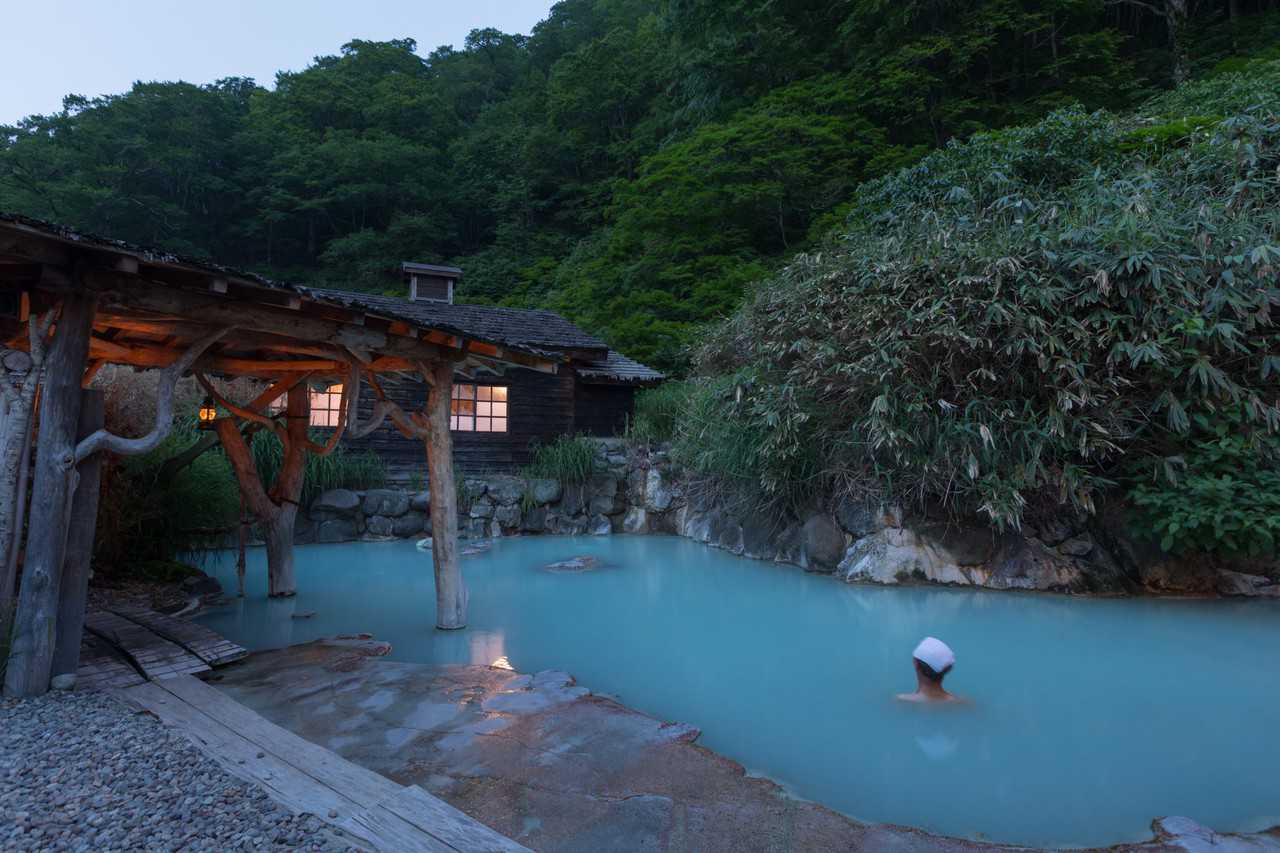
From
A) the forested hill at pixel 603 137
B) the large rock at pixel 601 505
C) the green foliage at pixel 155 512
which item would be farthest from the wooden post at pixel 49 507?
the forested hill at pixel 603 137

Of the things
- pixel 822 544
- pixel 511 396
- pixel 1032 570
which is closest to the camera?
pixel 1032 570

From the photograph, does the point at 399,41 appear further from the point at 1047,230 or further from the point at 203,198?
the point at 1047,230

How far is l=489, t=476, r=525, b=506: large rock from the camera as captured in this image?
10867mm

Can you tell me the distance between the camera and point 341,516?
391 inches

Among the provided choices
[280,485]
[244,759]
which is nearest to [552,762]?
[244,759]

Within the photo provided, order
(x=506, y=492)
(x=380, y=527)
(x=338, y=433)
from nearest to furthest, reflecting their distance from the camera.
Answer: (x=338, y=433) → (x=380, y=527) → (x=506, y=492)

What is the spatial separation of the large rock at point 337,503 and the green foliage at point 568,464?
9.03ft

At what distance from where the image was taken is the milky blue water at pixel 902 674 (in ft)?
9.45

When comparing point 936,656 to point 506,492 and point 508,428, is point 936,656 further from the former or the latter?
point 508,428

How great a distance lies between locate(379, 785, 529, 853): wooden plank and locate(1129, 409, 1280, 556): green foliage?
6.50 meters

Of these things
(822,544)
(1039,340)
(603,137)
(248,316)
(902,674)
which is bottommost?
(902,674)

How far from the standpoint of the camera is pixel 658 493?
11.3 metres

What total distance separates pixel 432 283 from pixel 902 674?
13612mm

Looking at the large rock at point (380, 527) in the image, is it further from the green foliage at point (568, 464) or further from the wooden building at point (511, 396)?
the green foliage at point (568, 464)
